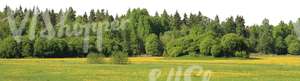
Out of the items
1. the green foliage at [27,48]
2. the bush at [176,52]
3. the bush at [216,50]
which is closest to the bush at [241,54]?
the bush at [216,50]

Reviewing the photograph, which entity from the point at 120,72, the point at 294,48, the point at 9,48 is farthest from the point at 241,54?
the point at 120,72

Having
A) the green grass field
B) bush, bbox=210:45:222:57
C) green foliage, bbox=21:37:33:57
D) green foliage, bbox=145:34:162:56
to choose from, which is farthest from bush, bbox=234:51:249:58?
the green grass field

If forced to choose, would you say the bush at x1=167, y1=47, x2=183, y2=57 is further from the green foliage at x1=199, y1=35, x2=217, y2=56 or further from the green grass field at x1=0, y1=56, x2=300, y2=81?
the green grass field at x1=0, y1=56, x2=300, y2=81

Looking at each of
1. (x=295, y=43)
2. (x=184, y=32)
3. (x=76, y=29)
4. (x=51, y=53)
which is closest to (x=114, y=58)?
(x=51, y=53)

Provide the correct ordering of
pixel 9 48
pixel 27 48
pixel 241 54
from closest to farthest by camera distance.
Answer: pixel 9 48 → pixel 27 48 → pixel 241 54

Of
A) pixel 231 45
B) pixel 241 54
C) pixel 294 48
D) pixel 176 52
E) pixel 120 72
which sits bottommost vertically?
pixel 120 72

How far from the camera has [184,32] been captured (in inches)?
7446

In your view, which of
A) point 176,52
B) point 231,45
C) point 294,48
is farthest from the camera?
point 294,48

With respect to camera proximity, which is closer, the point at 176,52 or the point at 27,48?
the point at 27,48

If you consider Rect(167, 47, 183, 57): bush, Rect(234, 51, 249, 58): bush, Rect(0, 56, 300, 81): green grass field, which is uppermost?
Rect(167, 47, 183, 57): bush

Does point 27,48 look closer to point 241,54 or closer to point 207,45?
point 207,45

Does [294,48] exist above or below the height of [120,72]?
above

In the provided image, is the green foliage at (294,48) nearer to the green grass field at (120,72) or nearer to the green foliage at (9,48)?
the green foliage at (9,48)

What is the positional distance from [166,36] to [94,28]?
2678 centimetres
